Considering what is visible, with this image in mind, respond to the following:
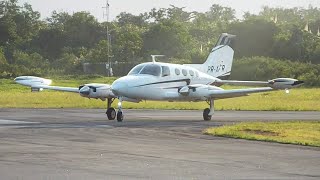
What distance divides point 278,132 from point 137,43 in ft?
268

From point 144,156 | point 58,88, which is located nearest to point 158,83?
point 58,88

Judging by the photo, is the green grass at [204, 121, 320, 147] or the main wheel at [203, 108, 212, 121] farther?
the main wheel at [203, 108, 212, 121]

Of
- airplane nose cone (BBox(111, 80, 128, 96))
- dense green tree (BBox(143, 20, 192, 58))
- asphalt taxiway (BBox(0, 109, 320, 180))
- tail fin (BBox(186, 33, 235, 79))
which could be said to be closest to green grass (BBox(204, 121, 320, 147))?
asphalt taxiway (BBox(0, 109, 320, 180))

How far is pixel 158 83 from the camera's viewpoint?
115 ft

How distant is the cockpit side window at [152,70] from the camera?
1378 inches

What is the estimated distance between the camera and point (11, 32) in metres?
119

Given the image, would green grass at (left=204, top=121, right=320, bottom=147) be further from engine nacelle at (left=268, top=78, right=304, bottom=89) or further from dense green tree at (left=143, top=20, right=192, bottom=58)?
dense green tree at (left=143, top=20, right=192, bottom=58)

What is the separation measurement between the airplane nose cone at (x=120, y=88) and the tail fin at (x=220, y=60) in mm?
8192

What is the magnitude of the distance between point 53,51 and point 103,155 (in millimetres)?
101629

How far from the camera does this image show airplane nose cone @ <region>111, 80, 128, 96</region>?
3294 centimetres

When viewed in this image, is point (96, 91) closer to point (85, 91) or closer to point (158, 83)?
point (85, 91)

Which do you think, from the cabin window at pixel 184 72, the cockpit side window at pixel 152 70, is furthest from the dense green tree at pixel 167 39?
the cockpit side window at pixel 152 70

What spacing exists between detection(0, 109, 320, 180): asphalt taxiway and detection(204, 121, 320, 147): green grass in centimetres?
79

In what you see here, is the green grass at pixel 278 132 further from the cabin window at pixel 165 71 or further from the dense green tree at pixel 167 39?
the dense green tree at pixel 167 39
